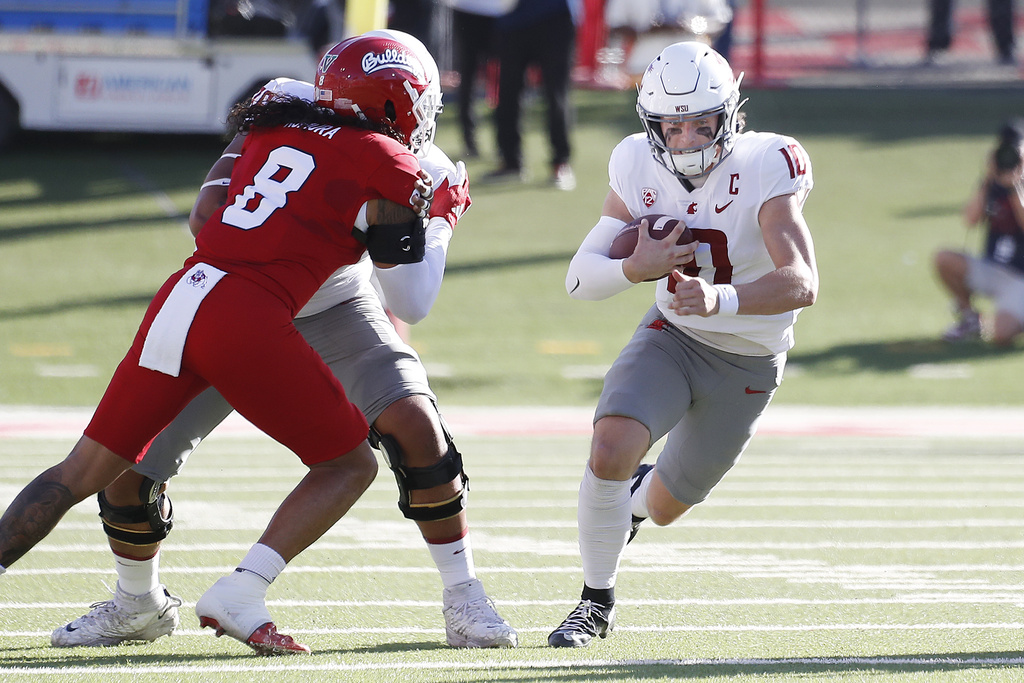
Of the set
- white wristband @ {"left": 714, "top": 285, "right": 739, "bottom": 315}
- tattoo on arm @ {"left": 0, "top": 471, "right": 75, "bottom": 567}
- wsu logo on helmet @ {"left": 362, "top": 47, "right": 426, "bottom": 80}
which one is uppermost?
wsu logo on helmet @ {"left": 362, "top": 47, "right": 426, "bottom": 80}

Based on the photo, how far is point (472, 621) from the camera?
3.37 meters

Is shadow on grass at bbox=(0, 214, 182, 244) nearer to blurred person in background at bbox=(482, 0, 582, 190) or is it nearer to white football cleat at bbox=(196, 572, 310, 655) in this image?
Answer: blurred person in background at bbox=(482, 0, 582, 190)

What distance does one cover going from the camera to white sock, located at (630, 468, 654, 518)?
13.4 feet

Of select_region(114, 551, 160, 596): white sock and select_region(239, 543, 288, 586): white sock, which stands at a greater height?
select_region(239, 543, 288, 586): white sock

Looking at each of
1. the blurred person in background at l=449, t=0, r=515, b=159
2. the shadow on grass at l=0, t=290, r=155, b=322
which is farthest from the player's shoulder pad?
the blurred person in background at l=449, t=0, r=515, b=159

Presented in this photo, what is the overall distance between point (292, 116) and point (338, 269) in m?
0.40

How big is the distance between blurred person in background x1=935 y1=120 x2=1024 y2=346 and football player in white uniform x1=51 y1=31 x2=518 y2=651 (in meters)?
6.62

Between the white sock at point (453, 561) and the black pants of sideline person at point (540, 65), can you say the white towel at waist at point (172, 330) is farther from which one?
the black pants of sideline person at point (540, 65)

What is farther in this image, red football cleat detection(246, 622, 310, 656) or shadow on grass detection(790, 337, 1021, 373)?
shadow on grass detection(790, 337, 1021, 373)

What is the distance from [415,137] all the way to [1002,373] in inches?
260

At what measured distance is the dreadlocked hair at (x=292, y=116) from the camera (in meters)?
3.27

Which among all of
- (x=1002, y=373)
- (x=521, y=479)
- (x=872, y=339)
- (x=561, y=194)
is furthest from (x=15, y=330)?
(x=1002, y=373)

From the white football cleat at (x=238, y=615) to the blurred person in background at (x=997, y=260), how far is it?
23.9ft

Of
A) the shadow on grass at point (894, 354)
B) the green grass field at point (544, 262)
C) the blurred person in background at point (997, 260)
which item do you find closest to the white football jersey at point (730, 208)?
the green grass field at point (544, 262)
